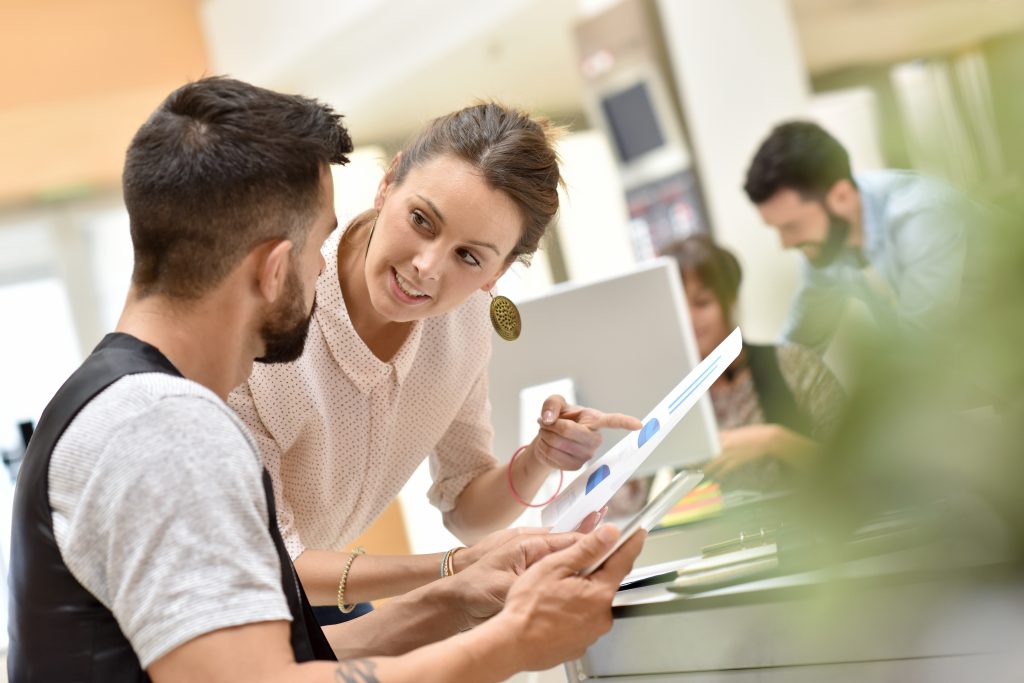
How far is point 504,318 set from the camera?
1.63 m

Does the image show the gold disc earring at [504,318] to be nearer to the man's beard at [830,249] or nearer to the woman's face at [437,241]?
the woman's face at [437,241]

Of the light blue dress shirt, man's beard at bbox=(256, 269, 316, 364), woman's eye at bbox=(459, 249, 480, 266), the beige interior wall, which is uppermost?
the beige interior wall

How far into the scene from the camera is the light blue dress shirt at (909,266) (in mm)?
310

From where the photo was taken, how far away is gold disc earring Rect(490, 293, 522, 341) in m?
1.62

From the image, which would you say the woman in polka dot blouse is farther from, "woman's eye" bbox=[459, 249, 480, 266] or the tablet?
the tablet

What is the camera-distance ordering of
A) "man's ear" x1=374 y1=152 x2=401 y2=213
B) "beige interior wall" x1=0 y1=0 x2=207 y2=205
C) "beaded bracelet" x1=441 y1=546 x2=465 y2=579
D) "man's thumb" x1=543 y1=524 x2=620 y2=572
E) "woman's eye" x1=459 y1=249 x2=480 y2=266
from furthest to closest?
"beige interior wall" x1=0 y1=0 x2=207 y2=205
"man's ear" x1=374 y1=152 x2=401 y2=213
"woman's eye" x1=459 y1=249 x2=480 y2=266
"beaded bracelet" x1=441 y1=546 x2=465 y2=579
"man's thumb" x1=543 y1=524 x2=620 y2=572

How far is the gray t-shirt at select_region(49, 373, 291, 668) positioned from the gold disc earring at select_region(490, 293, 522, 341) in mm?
779

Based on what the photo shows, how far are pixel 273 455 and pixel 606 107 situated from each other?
3.41 meters

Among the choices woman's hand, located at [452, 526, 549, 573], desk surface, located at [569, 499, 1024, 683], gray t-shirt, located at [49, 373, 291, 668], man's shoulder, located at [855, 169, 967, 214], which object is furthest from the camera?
woman's hand, located at [452, 526, 549, 573]

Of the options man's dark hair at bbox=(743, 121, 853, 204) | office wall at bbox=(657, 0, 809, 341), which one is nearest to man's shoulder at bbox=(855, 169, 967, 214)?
man's dark hair at bbox=(743, 121, 853, 204)

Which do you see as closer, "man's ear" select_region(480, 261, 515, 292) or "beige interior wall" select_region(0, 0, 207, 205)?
"man's ear" select_region(480, 261, 515, 292)

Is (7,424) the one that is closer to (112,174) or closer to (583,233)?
(112,174)

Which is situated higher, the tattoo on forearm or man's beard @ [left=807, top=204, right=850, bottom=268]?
man's beard @ [left=807, top=204, right=850, bottom=268]

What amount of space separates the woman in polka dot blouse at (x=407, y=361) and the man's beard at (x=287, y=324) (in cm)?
40
